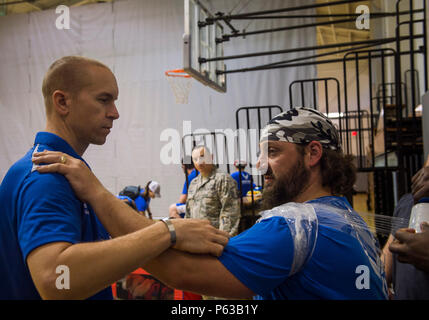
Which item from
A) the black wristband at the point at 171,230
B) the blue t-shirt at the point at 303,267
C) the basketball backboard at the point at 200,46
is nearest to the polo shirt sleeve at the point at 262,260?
the blue t-shirt at the point at 303,267

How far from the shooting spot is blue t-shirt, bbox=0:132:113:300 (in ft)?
1.82

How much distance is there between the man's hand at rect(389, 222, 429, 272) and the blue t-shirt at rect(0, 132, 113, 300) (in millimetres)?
783

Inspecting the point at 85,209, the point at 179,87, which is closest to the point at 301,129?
the point at 85,209

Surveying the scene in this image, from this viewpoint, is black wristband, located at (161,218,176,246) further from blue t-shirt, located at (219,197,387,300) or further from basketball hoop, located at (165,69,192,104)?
basketball hoop, located at (165,69,192,104)

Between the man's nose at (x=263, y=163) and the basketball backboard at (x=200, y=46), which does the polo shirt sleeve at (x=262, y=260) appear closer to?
the man's nose at (x=263, y=163)

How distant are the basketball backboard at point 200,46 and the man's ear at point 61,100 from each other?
1.74 metres

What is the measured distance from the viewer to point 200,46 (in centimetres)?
293

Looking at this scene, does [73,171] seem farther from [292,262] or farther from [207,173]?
[207,173]

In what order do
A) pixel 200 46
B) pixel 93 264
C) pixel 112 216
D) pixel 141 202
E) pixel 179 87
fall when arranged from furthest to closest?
pixel 200 46, pixel 179 87, pixel 141 202, pixel 112 216, pixel 93 264

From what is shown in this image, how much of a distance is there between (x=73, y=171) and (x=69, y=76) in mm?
212
